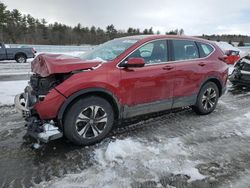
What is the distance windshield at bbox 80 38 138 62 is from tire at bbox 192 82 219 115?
2.05 metres

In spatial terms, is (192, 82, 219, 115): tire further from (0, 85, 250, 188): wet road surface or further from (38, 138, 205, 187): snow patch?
(38, 138, 205, 187): snow patch

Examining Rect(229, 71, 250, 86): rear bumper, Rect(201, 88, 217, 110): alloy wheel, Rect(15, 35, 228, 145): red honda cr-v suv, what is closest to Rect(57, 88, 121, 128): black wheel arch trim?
Rect(15, 35, 228, 145): red honda cr-v suv

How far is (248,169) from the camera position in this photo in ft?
11.9

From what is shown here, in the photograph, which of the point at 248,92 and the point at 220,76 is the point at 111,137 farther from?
the point at 248,92

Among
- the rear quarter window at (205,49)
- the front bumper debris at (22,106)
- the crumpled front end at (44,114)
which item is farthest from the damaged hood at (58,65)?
Result: the rear quarter window at (205,49)

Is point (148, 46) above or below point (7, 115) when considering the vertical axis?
above

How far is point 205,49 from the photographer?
19.2 feet

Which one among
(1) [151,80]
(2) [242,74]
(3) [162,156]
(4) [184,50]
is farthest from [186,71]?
(2) [242,74]

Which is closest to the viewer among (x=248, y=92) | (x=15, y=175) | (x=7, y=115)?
(x=15, y=175)

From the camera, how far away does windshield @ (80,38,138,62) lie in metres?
4.60

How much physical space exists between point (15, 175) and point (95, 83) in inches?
66.9

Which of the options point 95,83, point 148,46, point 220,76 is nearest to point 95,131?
point 95,83

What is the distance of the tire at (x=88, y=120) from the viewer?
3990mm

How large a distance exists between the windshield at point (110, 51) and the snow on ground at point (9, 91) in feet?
9.39
